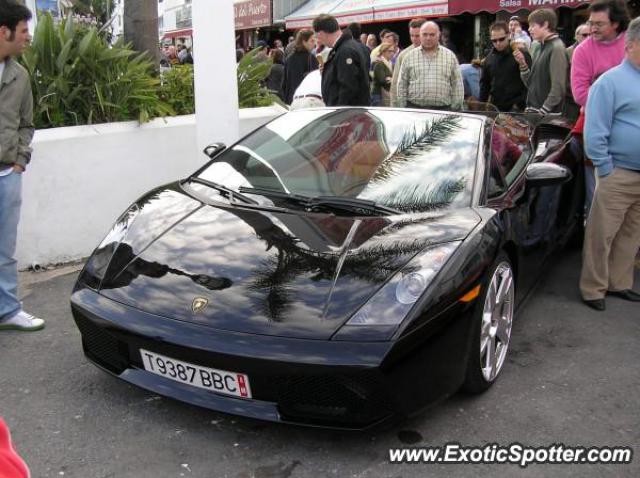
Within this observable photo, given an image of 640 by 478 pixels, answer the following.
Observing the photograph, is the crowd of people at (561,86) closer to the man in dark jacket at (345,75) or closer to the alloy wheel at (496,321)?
the man in dark jacket at (345,75)

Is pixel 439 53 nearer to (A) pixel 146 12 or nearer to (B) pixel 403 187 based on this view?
(A) pixel 146 12

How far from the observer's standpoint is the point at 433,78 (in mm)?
6645

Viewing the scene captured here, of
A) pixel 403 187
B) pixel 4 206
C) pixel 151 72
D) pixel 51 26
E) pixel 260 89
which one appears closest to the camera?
pixel 403 187

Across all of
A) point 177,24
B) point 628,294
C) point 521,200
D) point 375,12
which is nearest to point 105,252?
point 521,200

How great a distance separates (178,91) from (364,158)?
10.7ft

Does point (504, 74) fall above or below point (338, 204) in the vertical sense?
above

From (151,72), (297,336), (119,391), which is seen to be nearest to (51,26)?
(151,72)

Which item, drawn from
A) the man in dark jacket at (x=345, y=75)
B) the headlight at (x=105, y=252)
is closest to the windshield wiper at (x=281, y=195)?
the headlight at (x=105, y=252)

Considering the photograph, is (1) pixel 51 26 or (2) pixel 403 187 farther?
(1) pixel 51 26

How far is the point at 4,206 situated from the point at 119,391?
1.40 m

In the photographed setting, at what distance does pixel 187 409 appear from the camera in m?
3.02

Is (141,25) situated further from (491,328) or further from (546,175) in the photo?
(491,328)

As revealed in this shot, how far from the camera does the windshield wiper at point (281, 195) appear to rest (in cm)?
342

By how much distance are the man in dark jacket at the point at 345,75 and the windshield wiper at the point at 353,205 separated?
10.8 ft
